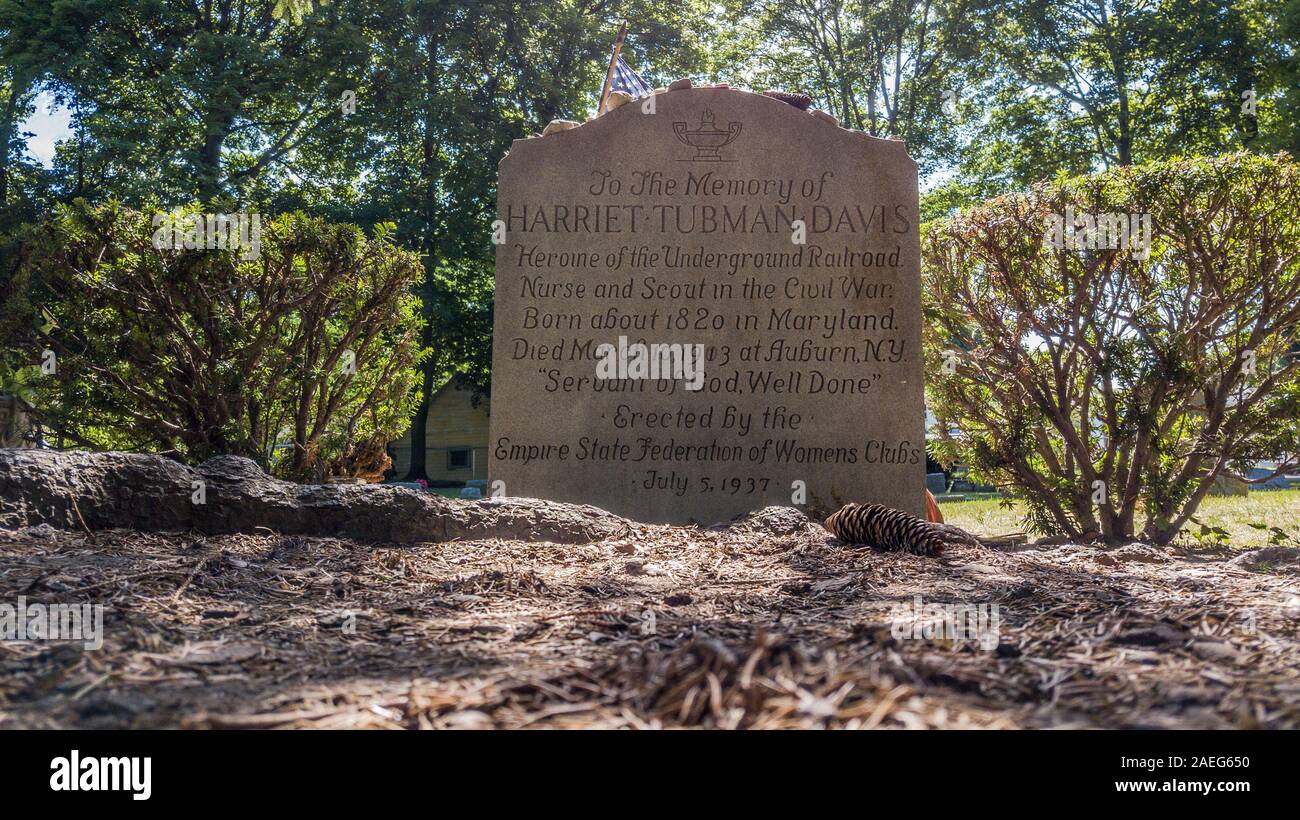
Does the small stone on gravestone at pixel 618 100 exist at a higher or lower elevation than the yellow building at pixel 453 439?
higher

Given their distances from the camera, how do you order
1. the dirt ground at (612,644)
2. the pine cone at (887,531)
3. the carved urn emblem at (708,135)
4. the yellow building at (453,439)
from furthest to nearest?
the yellow building at (453,439) < the carved urn emblem at (708,135) < the pine cone at (887,531) < the dirt ground at (612,644)

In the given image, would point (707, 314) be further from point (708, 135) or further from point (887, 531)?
point (887, 531)

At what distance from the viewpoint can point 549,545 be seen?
178 inches

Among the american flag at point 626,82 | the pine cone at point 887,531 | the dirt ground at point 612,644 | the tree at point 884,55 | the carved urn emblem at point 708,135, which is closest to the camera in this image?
the dirt ground at point 612,644

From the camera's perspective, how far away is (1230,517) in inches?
419

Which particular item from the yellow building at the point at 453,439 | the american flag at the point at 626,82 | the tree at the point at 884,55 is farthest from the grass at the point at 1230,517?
the yellow building at the point at 453,439

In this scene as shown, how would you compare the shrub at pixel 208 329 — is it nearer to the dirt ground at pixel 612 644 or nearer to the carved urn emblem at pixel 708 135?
the carved urn emblem at pixel 708 135

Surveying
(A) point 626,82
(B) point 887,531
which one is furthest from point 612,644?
(A) point 626,82

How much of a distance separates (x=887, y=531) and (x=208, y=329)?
5.55 m

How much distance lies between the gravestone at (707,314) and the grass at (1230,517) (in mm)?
2093

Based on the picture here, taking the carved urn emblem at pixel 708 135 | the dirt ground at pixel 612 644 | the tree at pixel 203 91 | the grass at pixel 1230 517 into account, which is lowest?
the grass at pixel 1230 517

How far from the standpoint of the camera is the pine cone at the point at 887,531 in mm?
4477
